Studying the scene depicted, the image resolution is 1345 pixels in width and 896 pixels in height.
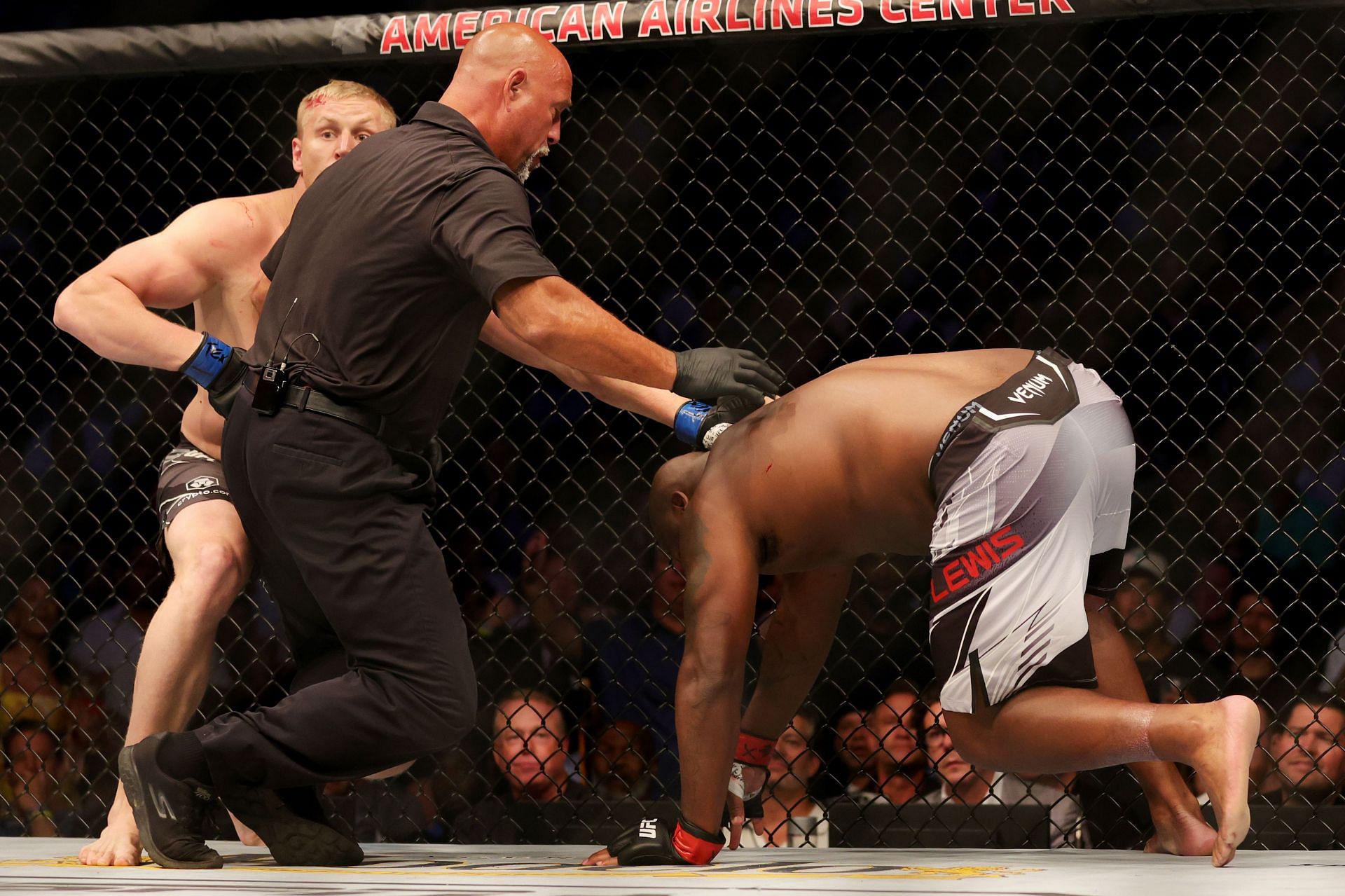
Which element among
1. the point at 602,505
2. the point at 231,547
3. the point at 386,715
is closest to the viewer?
the point at 386,715

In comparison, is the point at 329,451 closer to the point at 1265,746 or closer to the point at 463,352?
the point at 463,352

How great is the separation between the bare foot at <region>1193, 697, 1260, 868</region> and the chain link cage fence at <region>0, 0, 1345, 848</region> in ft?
3.44

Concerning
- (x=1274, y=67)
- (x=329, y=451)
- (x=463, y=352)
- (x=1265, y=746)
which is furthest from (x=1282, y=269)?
(x=329, y=451)

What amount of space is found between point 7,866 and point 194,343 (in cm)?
74

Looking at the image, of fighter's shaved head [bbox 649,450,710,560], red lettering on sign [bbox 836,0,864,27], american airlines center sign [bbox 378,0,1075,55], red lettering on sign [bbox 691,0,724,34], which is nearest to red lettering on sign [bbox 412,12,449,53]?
american airlines center sign [bbox 378,0,1075,55]

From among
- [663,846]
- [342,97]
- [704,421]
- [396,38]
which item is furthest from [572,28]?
[663,846]

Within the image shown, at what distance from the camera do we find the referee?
1615mm

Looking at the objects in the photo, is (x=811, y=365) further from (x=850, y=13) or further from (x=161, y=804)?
(x=161, y=804)

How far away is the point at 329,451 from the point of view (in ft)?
5.41

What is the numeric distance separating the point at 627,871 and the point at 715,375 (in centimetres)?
65

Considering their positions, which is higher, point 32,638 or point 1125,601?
point 1125,601

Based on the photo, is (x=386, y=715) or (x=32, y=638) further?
(x=32, y=638)

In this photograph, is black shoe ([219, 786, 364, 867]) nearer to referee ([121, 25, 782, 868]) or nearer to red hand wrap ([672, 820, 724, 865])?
referee ([121, 25, 782, 868])

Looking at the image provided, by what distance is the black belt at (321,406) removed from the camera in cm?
166
